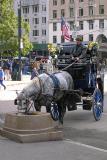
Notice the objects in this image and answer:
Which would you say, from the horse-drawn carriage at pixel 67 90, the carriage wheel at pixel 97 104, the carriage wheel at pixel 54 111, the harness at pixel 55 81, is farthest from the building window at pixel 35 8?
the harness at pixel 55 81

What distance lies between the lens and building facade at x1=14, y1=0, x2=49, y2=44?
124m

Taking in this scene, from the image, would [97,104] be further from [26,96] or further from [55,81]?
[26,96]

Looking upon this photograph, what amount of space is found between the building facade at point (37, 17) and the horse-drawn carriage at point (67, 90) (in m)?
109

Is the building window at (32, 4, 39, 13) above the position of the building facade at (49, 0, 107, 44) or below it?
above

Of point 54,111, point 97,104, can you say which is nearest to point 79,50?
point 97,104

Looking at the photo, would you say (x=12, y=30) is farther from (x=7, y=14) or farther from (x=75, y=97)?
(x=75, y=97)

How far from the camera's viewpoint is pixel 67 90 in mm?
12898

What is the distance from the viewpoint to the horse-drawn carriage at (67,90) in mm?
11859

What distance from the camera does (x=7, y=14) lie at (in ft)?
180

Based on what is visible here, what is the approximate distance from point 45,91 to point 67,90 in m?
1.04

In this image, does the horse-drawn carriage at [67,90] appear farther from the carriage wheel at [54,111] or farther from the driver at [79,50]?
the driver at [79,50]

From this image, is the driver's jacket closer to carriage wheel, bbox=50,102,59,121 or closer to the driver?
the driver

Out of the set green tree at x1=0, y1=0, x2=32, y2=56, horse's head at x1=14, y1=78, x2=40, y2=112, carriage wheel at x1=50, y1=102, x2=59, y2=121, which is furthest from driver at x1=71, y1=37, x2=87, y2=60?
green tree at x1=0, y1=0, x2=32, y2=56

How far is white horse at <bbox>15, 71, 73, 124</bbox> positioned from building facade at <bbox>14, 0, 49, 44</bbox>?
109996 millimetres
